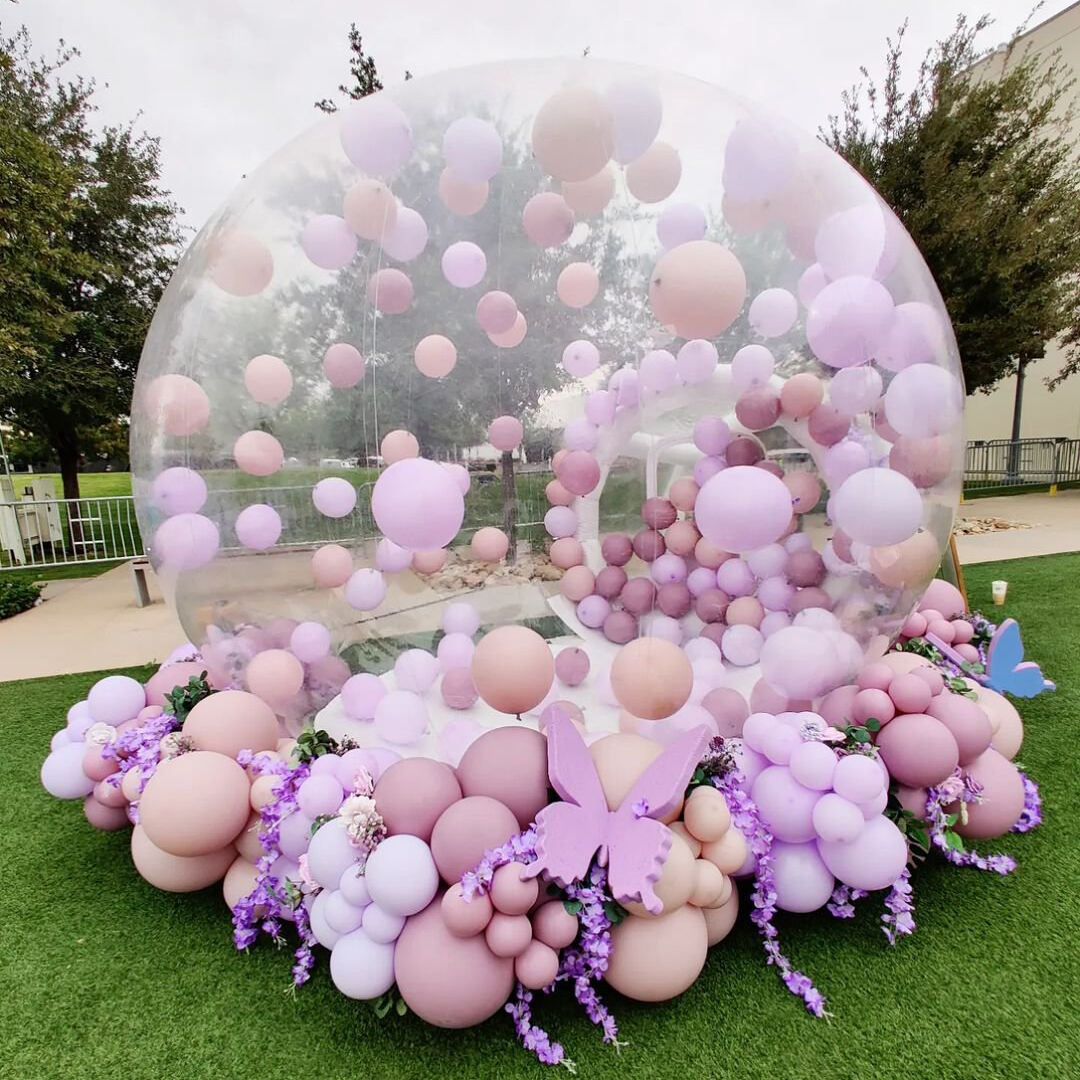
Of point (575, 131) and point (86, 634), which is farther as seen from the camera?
point (86, 634)

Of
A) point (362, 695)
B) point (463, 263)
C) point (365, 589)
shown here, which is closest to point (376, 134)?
point (463, 263)

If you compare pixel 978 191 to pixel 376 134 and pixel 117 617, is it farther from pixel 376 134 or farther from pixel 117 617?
pixel 117 617

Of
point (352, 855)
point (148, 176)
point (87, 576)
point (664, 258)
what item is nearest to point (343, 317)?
point (664, 258)

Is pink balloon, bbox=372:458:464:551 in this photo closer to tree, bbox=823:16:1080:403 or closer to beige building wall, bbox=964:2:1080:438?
tree, bbox=823:16:1080:403

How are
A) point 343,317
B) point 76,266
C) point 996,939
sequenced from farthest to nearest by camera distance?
point 76,266, point 343,317, point 996,939

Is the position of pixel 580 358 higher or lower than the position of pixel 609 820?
higher

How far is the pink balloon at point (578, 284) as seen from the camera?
8.70ft

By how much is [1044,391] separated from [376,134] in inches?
795

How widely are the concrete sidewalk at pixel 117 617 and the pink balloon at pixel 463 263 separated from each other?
134cm

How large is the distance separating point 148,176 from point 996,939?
13.9m

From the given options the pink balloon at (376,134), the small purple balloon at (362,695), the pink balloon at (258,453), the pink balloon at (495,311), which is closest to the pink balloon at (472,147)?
the pink balloon at (376,134)

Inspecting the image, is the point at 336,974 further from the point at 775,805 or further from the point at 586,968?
the point at 775,805

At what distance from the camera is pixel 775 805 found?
2.19 meters

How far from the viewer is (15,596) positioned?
24.2 ft
